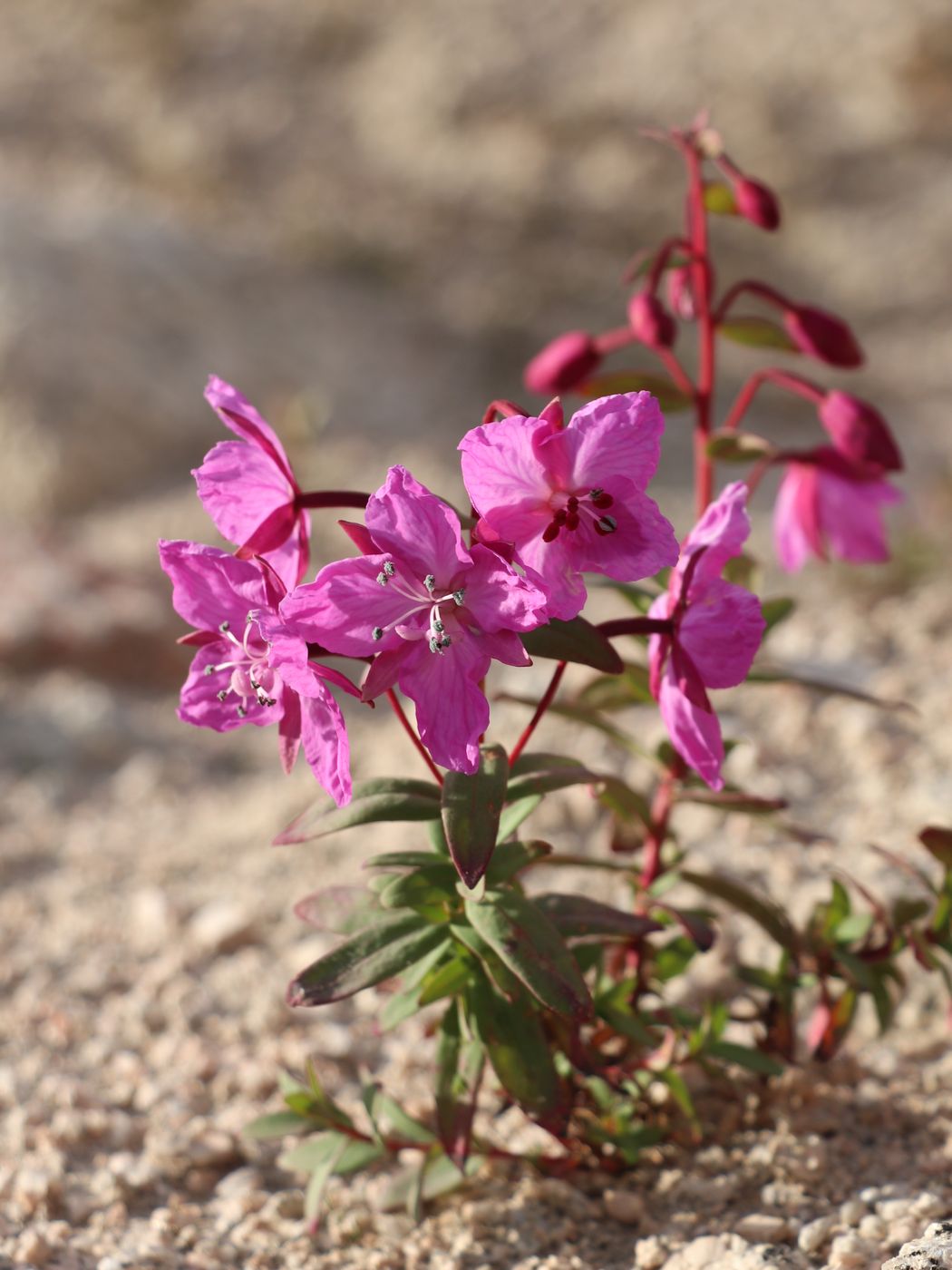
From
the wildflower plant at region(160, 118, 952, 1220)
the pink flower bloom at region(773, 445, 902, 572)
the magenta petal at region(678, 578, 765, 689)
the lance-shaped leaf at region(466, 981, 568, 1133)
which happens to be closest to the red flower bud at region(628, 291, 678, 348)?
the wildflower plant at region(160, 118, 952, 1220)

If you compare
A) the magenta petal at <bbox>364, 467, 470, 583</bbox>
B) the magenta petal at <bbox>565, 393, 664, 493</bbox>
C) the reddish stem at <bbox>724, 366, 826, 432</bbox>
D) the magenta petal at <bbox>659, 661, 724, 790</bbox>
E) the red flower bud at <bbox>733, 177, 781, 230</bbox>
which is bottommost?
the magenta petal at <bbox>659, 661, 724, 790</bbox>

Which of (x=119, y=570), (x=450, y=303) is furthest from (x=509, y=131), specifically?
(x=119, y=570)

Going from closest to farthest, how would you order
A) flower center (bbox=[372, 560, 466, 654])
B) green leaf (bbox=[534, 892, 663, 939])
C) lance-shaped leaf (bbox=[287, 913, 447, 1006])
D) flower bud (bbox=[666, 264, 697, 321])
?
1. flower center (bbox=[372, 560, 466, 654])
2. lance-shaped leaf (bbox=[287, 913, 447, 1006])
3. green leaf (bbox=[534, 892, 663, 939])
4. flower bud (bbox=[666, 264, 697, 321])

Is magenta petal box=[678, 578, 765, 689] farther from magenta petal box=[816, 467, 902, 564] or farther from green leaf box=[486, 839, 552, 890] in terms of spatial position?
magenta petal box=[816, 467, 902, 564]

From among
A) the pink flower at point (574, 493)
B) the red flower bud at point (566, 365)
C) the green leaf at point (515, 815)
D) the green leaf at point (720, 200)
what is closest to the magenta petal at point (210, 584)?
the pink flower at point (574, 493)

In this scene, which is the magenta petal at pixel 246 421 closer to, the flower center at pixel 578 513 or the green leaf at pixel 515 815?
the flower center at pixel 578 513

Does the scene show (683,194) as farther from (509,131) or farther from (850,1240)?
(850,1240)

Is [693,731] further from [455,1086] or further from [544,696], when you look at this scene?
[455,1086]

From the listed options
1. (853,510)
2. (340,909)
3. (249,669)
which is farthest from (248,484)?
(853,510)
